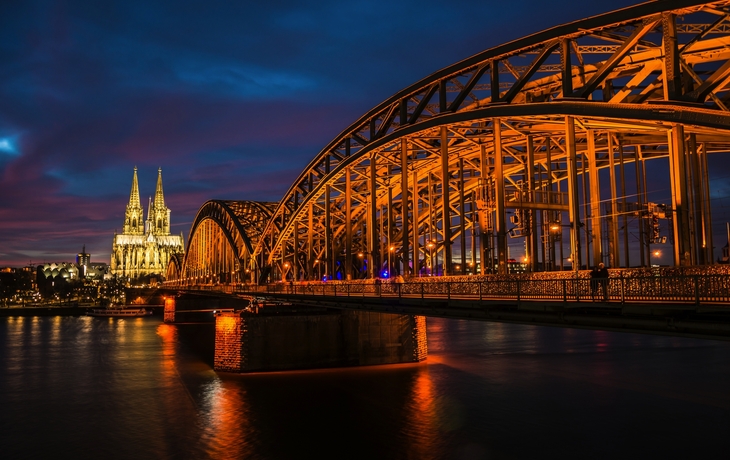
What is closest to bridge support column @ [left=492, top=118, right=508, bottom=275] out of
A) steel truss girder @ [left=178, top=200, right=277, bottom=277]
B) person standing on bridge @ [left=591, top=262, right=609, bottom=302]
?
person standing on bridge @ [left=591, top=262, right=609, bottom=302]

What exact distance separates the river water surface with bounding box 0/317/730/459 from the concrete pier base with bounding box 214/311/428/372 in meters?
1.07

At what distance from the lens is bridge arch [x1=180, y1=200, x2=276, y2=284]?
100750mm

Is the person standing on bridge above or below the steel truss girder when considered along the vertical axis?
below

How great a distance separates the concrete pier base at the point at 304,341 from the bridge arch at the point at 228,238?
45.6 meters

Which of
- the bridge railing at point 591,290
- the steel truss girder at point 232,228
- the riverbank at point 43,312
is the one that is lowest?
the riverbank at point 43,312

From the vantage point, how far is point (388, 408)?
35750 mm

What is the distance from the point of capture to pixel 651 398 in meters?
36.9

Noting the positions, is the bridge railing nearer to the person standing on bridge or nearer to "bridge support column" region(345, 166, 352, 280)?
the person standing on bridge

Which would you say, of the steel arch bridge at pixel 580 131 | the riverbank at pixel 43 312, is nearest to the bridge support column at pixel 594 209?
the steel arch bridge at pixel 580 131

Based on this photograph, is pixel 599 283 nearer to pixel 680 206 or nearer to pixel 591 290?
pixel 591 290

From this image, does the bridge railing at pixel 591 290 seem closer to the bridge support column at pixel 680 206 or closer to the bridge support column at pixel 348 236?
the bridge support column at pixel 680 206

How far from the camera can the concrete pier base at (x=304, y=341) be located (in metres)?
46.0

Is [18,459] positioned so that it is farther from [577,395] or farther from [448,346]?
[448,346]

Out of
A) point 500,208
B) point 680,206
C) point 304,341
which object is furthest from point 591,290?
point 304,341
